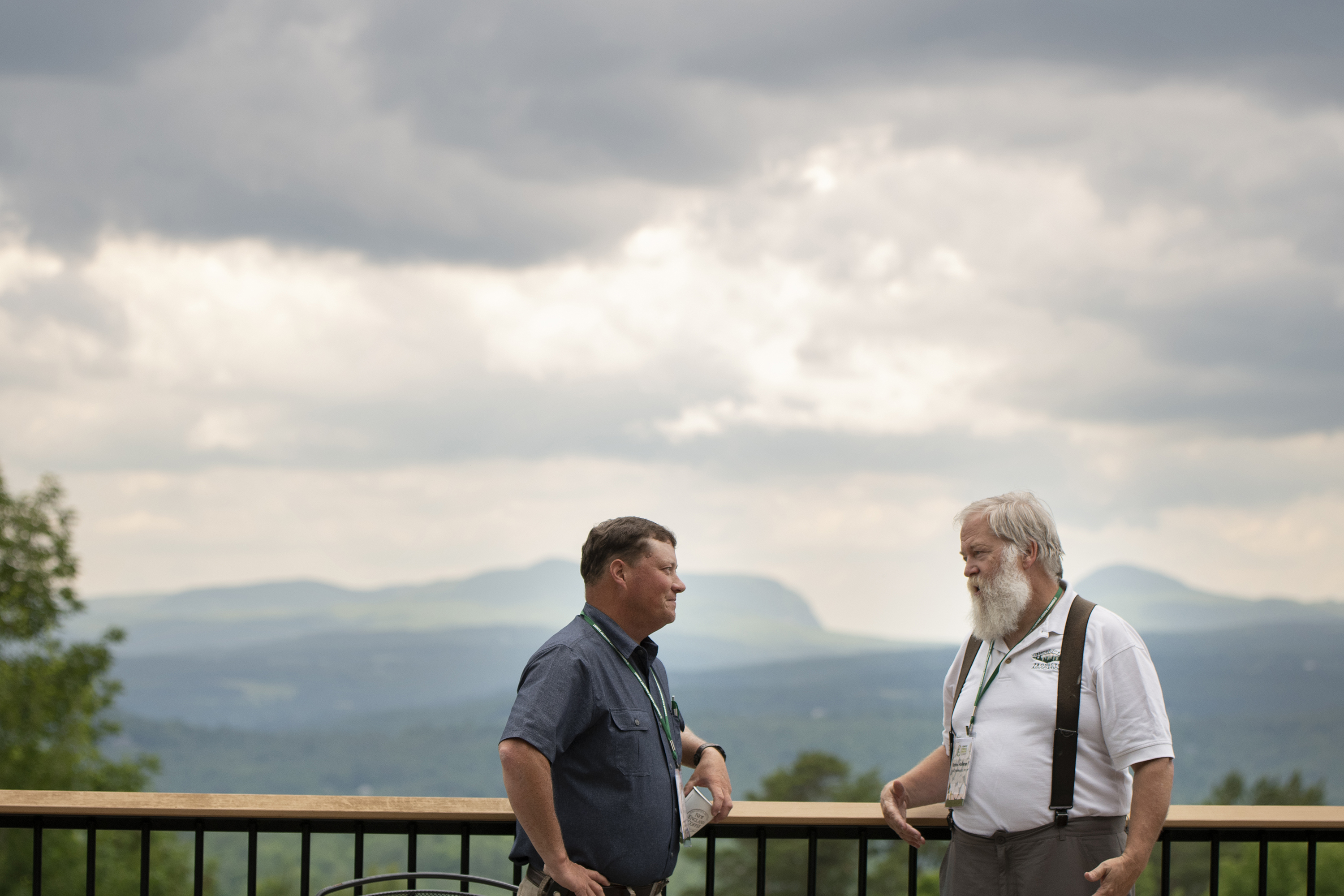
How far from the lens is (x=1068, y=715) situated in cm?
262

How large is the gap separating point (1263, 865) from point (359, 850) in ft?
7.92

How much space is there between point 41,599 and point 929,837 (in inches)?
1348

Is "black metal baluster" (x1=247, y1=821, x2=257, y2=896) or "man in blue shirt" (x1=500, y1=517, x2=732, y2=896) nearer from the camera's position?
"man in blue shirt" (x1=500, y1=517, x2=732, y2=896)

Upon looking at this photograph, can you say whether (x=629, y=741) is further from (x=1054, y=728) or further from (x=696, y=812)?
(x=1054, y=728)

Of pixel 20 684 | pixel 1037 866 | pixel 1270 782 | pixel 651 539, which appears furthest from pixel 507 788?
pixel 1270 782

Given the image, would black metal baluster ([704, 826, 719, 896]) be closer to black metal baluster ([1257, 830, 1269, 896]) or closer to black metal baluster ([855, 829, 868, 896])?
black metal baluster ([855, 829, 868, 896])

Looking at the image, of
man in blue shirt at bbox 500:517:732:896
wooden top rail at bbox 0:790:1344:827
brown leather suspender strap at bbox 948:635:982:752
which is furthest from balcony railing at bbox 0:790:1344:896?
man in blue shirt at bbox 500:517:732:896

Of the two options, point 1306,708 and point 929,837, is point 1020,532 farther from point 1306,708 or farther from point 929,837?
point 1306,708

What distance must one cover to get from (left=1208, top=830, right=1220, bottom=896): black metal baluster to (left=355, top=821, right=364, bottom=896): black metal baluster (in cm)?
194

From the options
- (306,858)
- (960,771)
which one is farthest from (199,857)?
(960,771)

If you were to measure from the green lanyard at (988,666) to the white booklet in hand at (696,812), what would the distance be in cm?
65

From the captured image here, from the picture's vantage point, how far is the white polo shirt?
2.55 m

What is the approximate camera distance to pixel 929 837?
9.69ft

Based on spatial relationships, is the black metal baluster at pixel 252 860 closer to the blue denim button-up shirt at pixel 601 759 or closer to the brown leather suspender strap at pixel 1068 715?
the blue denim button-up shirt at pixel 601 759
